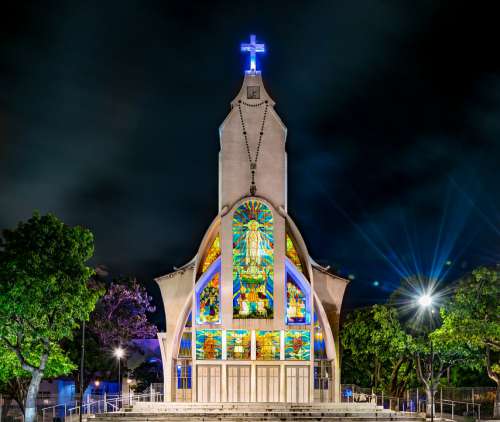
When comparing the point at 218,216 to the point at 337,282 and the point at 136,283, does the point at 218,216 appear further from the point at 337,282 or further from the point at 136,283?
the point at 136,283

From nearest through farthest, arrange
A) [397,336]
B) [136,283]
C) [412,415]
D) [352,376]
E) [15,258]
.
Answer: [15,258] < [412,415] < [397,336] < [352,376] < [136,283]

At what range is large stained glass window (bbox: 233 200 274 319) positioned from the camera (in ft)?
141

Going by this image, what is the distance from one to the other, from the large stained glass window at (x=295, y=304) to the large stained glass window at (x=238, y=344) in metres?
2.62

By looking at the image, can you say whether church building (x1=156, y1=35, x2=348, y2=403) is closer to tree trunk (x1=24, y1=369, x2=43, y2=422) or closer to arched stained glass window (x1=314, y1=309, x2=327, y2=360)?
arched stained glass window (x1=314, y1=309, x2=327, y2=360)

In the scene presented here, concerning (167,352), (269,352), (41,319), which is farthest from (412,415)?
(41,319)

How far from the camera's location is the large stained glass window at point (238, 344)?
42875 mm

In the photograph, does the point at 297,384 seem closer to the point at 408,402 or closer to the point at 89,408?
the point at 408,402

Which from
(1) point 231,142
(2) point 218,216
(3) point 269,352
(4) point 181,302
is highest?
(1) point 231,142

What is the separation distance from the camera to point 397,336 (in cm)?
4166

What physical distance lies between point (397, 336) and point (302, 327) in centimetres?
534

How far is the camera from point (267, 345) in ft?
141

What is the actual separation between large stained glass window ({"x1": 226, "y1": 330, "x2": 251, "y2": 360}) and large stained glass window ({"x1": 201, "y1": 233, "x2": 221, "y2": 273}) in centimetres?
408

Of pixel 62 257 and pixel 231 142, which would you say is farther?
pixel 231 142

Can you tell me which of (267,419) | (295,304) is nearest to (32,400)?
(267,419)
